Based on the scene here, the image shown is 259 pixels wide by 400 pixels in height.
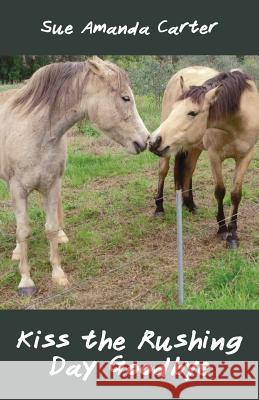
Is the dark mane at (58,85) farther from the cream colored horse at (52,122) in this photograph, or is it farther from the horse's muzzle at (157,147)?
the horse's muzzle at (157,147)

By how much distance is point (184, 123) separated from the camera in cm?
415

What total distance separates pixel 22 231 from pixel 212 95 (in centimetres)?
219

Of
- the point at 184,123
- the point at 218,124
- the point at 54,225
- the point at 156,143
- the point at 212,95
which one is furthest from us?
the point at 218,124

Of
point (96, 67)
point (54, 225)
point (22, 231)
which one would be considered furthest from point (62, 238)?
point (96, 67)

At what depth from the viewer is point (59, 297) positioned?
4086 mm

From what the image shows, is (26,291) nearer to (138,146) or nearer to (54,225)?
(54,225)

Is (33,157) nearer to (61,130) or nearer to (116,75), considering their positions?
(61,130)

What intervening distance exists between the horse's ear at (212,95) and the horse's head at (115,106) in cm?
85

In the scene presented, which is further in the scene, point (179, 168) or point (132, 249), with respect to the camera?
point (179, 168)

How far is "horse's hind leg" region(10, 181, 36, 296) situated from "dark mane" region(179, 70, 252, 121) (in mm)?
1743

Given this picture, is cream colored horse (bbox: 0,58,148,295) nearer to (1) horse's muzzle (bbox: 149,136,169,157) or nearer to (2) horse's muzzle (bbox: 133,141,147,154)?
(2) horse's muzzle (bbox: 133,141,147,154)

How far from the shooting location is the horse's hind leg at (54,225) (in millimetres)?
4281

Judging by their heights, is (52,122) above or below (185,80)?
below

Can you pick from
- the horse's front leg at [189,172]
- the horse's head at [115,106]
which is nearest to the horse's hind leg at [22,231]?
the horse's head at [115,106]
